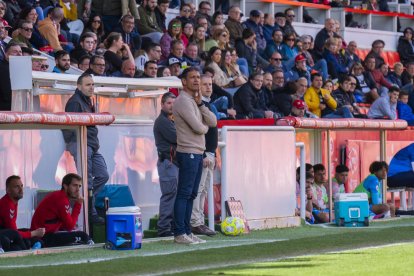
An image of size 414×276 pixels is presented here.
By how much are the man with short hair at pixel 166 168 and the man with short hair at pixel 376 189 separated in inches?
182

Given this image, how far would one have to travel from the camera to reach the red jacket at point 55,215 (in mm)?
12867

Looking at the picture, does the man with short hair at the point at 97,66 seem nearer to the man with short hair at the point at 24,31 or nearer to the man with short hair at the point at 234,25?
the man with short hair at the point at 24,31

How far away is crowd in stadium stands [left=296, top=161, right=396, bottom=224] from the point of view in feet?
56.3

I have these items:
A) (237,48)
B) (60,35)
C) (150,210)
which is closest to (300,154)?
(150,210)

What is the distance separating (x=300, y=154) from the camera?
16.8 m

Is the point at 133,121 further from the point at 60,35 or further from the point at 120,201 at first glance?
the point at 60,35

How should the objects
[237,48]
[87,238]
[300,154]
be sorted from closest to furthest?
[87,238], [300,154], [237,48]

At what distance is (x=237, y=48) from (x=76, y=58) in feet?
19.4

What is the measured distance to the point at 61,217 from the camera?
507 inches

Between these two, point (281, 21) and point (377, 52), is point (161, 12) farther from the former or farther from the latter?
point (377, 52)

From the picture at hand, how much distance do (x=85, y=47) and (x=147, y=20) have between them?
369 cm

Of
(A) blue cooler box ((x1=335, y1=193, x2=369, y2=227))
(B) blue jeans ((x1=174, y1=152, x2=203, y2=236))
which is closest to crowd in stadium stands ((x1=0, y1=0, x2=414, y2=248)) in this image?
(B) blue jeans ((x1=174, y1=152, x2=203, y2=236))

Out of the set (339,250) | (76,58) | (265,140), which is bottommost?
(339,250)

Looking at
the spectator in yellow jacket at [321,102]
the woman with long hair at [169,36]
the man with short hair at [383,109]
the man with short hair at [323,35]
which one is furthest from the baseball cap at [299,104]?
the man with short hair at [323,35]
